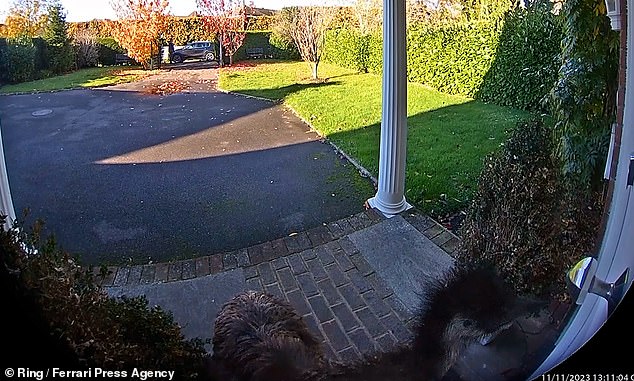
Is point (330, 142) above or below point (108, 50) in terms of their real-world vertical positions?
below

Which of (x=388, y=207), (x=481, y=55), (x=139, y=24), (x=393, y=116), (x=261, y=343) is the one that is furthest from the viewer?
(x=481, y=55)

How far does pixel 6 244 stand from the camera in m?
0.54

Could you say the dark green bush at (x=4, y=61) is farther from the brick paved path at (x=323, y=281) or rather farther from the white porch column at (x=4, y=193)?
the brick paved path at (x=323, y=281)

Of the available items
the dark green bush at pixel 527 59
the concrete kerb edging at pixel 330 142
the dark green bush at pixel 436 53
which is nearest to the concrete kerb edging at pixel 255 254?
the concrete kerb edging at pixel 330 142

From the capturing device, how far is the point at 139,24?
896 mm

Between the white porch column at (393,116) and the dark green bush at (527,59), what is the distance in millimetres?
346

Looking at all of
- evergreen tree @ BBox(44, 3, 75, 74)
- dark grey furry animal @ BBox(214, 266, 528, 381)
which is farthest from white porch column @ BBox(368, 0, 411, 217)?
evergreen tree @ BBox(44, 3, 75, 74)

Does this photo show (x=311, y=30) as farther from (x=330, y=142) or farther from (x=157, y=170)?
(x=157, y=170)

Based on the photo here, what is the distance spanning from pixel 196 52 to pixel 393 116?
0.89 metres

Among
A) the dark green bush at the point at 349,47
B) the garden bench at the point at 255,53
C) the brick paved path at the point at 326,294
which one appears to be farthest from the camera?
the dark green bush at the point at 349,47

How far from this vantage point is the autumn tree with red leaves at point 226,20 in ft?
3.12

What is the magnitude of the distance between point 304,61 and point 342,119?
1.13ft

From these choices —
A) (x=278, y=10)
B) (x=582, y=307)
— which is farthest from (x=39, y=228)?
(x=582, y=307)

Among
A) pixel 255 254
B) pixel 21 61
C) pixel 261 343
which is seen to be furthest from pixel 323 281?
pixel 21 61
